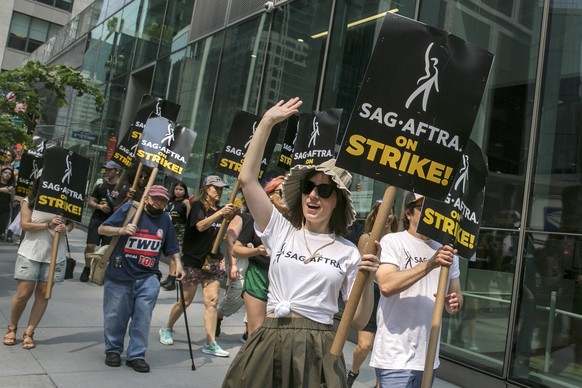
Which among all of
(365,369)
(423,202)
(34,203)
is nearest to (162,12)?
(34,203)

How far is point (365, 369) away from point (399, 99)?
14.7 feet

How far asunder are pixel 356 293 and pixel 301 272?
1.12 feet

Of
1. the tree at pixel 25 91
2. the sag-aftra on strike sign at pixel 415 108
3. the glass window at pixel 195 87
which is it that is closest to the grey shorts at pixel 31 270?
the tree at pixel 25 91

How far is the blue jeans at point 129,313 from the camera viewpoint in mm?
5316

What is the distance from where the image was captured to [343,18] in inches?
369

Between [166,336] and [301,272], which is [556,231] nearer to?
[301,272]

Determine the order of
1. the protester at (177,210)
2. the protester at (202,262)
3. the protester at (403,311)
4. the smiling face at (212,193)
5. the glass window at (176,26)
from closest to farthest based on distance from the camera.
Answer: the protester at (403,311) < the protester at (202,262) < the smiling face at (212,193) < the protester at (177,210) < the glass window at (176,26)

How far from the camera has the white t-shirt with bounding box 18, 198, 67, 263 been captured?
18.1 feet

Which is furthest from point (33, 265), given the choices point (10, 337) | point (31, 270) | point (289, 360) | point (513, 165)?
point (513, 165)

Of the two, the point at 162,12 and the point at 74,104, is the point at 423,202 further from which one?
the point at 74,104

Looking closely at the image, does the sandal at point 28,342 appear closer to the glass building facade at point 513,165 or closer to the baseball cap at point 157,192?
the baseball cap at point 157,192

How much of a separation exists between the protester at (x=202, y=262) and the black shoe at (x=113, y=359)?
100 cm

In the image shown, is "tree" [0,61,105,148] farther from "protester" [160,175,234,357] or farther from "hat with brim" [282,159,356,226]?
"hat with brim" [282,159,356,226]

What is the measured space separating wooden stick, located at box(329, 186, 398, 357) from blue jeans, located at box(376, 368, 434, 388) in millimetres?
779
